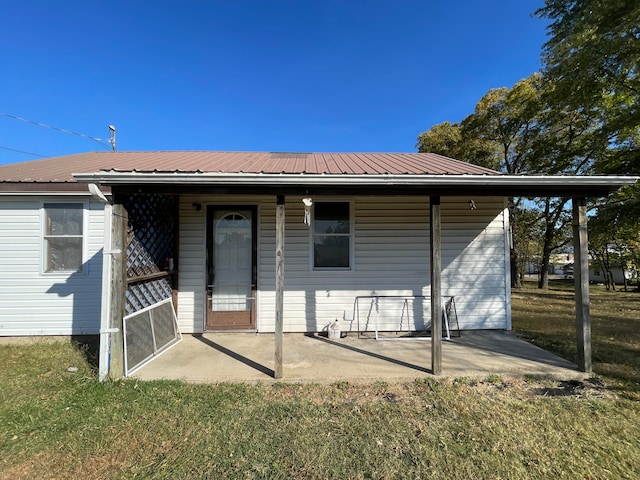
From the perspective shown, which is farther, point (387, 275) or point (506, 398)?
point (387, 275)

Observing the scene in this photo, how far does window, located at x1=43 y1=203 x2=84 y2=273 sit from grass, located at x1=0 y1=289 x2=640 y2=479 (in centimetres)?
212

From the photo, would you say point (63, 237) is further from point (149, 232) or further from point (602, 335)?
point (602, 335)

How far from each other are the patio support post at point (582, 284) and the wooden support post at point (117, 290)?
569 centimetres

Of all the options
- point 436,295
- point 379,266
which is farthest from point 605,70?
point 436,295

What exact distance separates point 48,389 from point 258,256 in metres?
3.24

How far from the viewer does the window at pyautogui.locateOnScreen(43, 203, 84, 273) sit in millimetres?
5469

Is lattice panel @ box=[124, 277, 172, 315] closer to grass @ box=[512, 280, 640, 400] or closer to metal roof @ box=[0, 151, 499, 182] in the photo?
metal roof @ box=[0, 151, 499, 182]

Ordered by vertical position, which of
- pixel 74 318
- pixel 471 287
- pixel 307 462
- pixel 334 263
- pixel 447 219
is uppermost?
pixel 447 219

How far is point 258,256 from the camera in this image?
5.65 metres

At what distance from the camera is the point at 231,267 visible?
570 centimetres

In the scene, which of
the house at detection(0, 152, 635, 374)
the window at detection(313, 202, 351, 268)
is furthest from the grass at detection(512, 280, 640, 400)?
the window at detection(313, 202, 351, 268)

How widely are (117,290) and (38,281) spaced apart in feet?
10.1

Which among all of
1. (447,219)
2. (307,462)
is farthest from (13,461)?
(447,219)

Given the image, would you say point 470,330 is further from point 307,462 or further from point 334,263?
point 307,462
